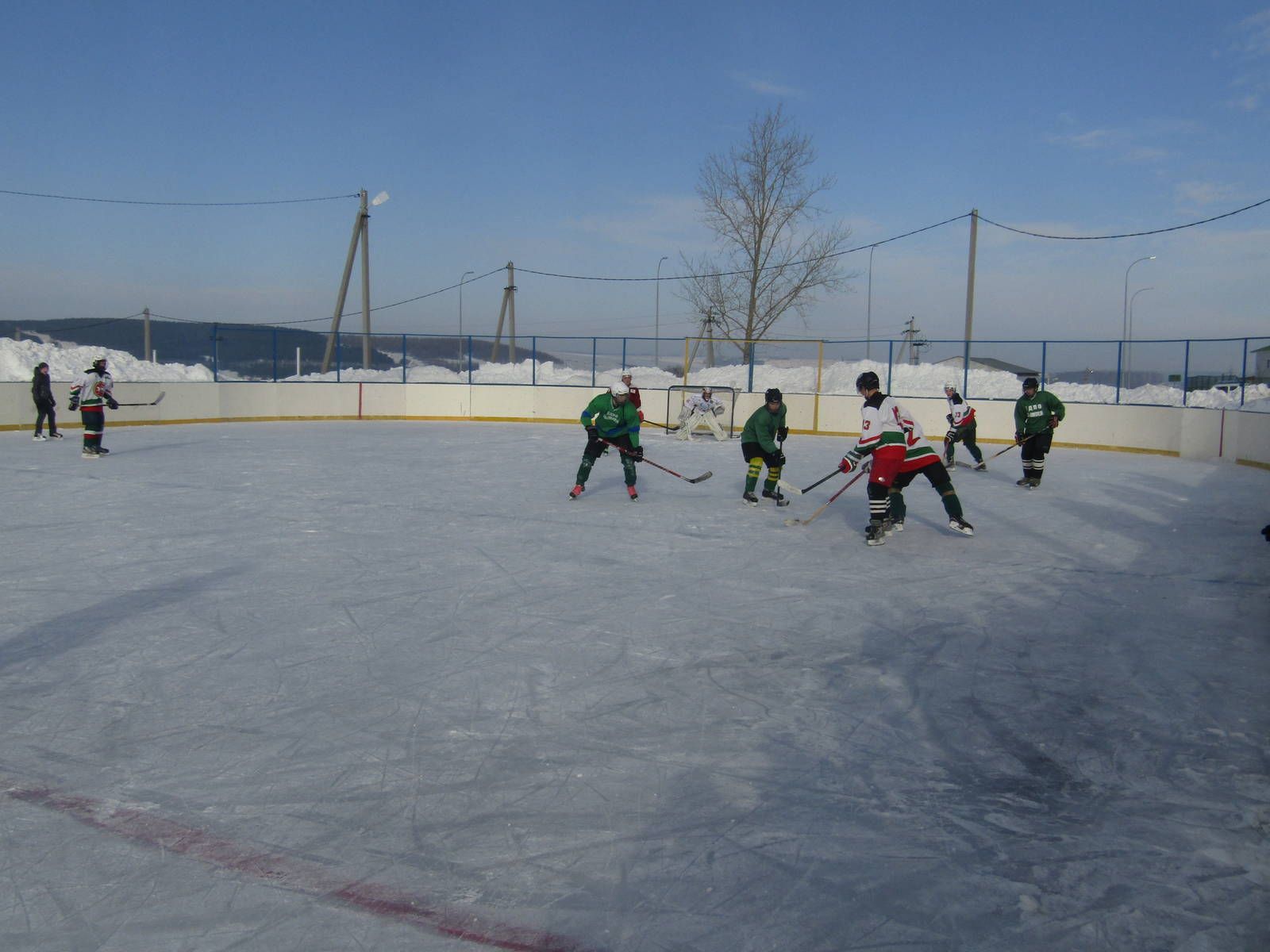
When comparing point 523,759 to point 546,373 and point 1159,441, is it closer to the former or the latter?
point 1159,441

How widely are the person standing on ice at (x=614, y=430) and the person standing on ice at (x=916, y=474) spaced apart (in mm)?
2633

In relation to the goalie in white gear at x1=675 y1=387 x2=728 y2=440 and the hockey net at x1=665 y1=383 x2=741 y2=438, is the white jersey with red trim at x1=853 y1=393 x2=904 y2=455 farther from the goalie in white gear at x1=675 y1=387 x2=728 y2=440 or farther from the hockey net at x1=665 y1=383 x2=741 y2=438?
the hockey net at x1=665 y1=383 x2=741 y2=438

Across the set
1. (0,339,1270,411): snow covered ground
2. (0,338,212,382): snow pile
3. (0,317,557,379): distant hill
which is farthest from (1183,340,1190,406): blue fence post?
(0,338,212,382): snow pile

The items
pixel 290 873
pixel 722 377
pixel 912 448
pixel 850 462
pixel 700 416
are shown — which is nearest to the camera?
pixel 290 873

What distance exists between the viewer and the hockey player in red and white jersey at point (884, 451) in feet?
24.8

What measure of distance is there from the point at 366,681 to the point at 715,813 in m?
1.82

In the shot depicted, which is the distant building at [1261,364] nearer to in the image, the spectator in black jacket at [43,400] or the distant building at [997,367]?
the distant building at [997,367]

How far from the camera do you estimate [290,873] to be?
256 cm

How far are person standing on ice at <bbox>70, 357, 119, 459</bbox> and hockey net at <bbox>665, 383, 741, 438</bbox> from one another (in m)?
10.1

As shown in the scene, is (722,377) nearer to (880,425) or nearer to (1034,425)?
(1034,425)

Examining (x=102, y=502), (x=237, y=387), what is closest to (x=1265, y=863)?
(x=102, y=502)

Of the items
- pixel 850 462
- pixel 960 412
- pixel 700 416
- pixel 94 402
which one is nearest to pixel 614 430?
pixel 850 462

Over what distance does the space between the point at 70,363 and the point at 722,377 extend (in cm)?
2119

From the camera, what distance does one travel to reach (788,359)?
22.6 meters
